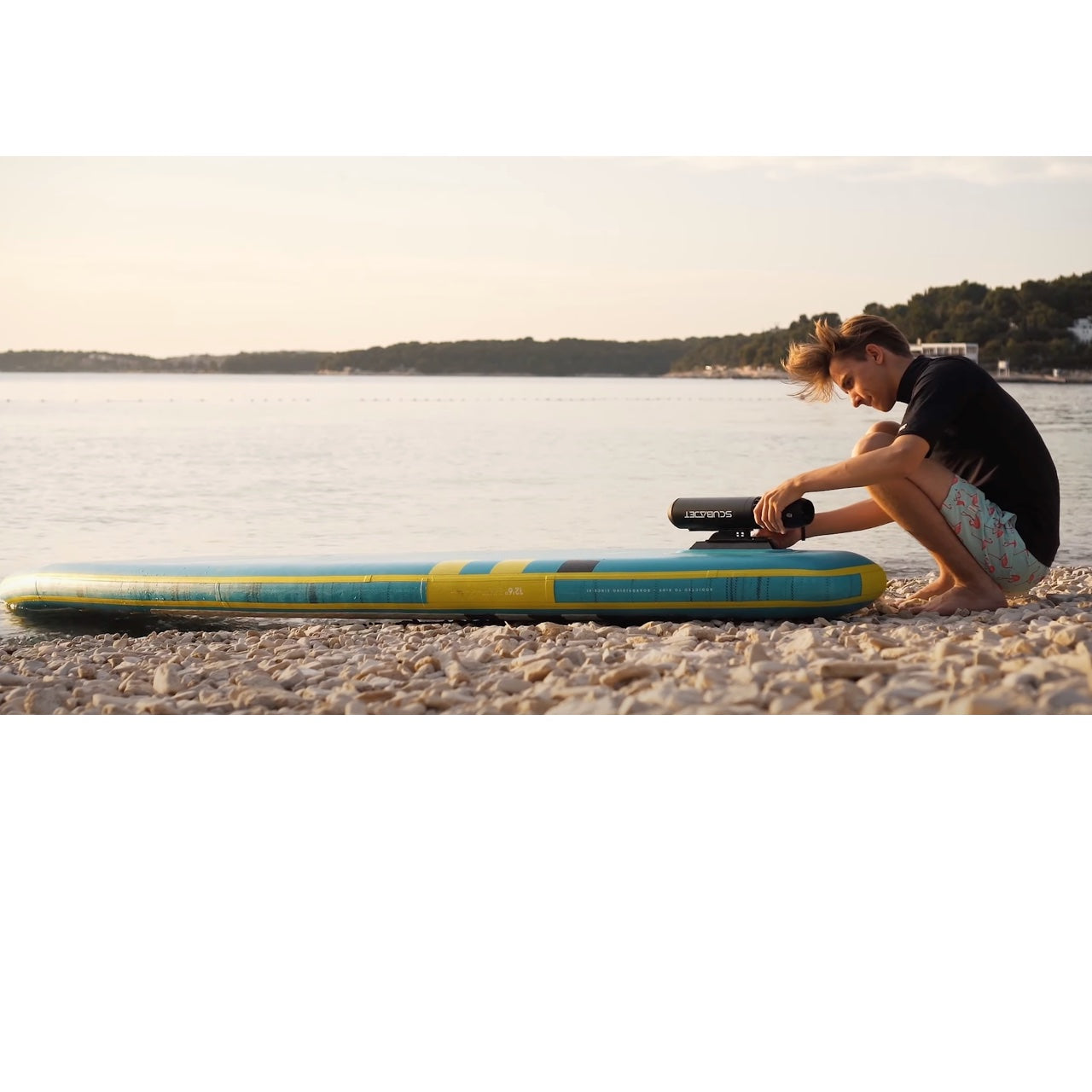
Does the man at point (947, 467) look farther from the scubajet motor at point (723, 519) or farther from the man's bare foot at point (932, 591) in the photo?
the scubajet motor at point (723, 519)

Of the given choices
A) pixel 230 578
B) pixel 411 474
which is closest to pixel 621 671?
pixel 230 578

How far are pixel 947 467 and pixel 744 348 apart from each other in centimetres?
1397

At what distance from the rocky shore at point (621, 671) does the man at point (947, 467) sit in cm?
18

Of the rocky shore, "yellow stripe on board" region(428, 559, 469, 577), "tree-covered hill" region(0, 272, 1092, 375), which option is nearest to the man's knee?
the rocky shore

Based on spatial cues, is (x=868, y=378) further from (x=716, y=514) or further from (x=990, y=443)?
(x=716, y=514)

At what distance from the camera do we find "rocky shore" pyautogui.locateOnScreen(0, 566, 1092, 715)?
8.60ft

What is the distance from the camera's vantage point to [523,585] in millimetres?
4090

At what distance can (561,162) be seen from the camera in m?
11.4

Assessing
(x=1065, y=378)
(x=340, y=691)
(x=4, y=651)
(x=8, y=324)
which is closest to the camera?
(x=340, y=691)

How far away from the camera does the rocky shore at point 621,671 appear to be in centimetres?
262

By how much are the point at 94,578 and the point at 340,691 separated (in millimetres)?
2715

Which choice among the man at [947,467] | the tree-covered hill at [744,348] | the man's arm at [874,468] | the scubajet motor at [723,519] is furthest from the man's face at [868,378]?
the tree-covered hill at [744,348]

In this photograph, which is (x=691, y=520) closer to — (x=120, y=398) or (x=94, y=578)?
(x=94, y=578)

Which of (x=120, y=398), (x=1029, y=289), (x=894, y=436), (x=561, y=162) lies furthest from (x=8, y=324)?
(x=120, y=398)
